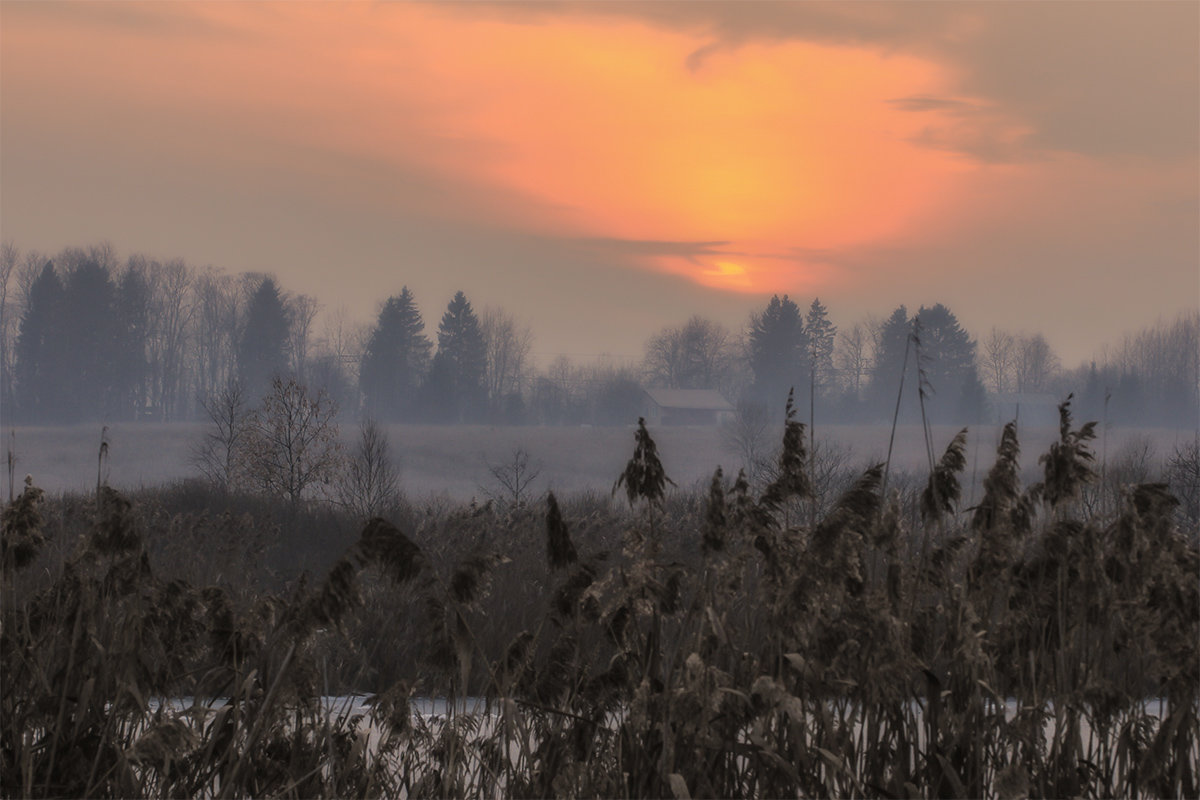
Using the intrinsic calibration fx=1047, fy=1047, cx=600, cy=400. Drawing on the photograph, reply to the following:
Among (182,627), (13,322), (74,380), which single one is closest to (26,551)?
(182,627)

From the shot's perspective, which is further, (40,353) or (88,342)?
(88,342)

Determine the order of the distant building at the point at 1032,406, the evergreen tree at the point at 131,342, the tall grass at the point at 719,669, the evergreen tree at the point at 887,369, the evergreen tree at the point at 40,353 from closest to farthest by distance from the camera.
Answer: the tall grass at the point at 719,669 < the evergreen tree at the point at 40,353 < the evergreen tree at the point at 131,342 < the evergreen tree at the point at 887,369 < the distant building at the point at 1032,406

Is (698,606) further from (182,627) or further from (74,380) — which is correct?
(74,380)

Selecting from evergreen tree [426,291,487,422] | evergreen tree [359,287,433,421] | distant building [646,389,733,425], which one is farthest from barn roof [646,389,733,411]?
evergreen tree [359,287,433,421]

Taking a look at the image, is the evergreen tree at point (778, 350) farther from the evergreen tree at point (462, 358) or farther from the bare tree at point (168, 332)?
the bare tree at point (168, 332)

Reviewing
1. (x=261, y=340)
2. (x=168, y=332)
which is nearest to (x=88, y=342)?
(x=168, y=332)

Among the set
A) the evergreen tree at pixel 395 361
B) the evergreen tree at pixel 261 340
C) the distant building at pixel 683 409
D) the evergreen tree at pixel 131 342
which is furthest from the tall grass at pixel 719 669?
the distant building at pixel 683 409

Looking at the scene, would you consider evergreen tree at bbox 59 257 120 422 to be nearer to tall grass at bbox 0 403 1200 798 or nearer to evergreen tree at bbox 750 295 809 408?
evergreen tree at bbox 750 295 809 408

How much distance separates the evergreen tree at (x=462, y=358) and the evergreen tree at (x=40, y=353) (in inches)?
1170

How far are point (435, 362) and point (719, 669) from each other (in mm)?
89874

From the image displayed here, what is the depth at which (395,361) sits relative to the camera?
94375mm

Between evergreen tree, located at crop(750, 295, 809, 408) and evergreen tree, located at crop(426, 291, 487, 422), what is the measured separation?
26669mm

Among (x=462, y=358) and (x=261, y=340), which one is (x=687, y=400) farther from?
(x=261, y=340)

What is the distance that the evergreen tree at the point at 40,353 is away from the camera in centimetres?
8119
